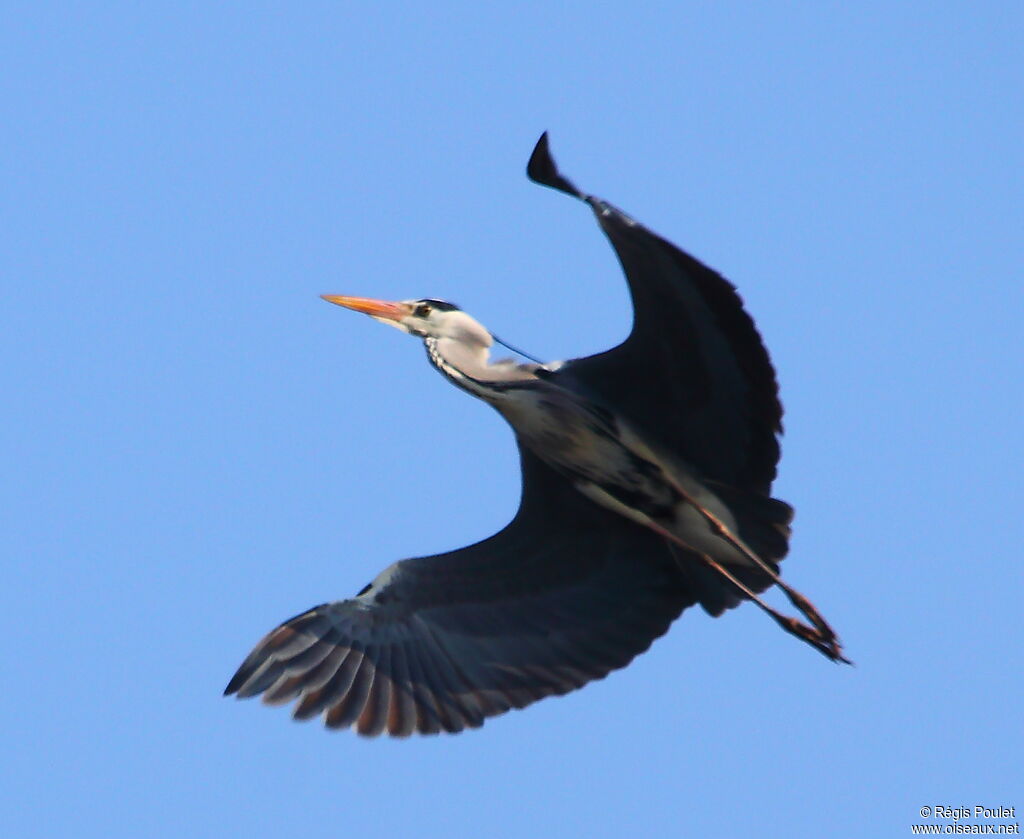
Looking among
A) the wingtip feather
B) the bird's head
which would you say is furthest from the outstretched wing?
the bird's head

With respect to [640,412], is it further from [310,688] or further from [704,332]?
[310,688]

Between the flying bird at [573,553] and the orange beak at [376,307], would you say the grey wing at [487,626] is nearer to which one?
the flying bird at [573,553]

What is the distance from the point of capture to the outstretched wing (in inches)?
289

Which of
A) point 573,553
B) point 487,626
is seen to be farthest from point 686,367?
point 487,626

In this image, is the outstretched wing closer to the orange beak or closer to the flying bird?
the flying bird

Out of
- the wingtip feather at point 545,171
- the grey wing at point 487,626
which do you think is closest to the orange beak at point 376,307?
the grey wing at point 487,626

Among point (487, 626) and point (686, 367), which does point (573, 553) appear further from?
point (686, 367)

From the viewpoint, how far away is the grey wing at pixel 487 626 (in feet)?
27.5

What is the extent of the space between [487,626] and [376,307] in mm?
1887

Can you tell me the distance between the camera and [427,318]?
898 centimetres

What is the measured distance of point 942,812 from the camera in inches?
297

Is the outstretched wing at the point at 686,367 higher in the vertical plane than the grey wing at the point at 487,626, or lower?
higher

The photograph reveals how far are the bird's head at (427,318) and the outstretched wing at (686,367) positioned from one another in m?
0.62

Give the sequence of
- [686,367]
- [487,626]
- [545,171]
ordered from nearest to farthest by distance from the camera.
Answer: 1. [545,171]
2. [686,367]
3. [487,626]
